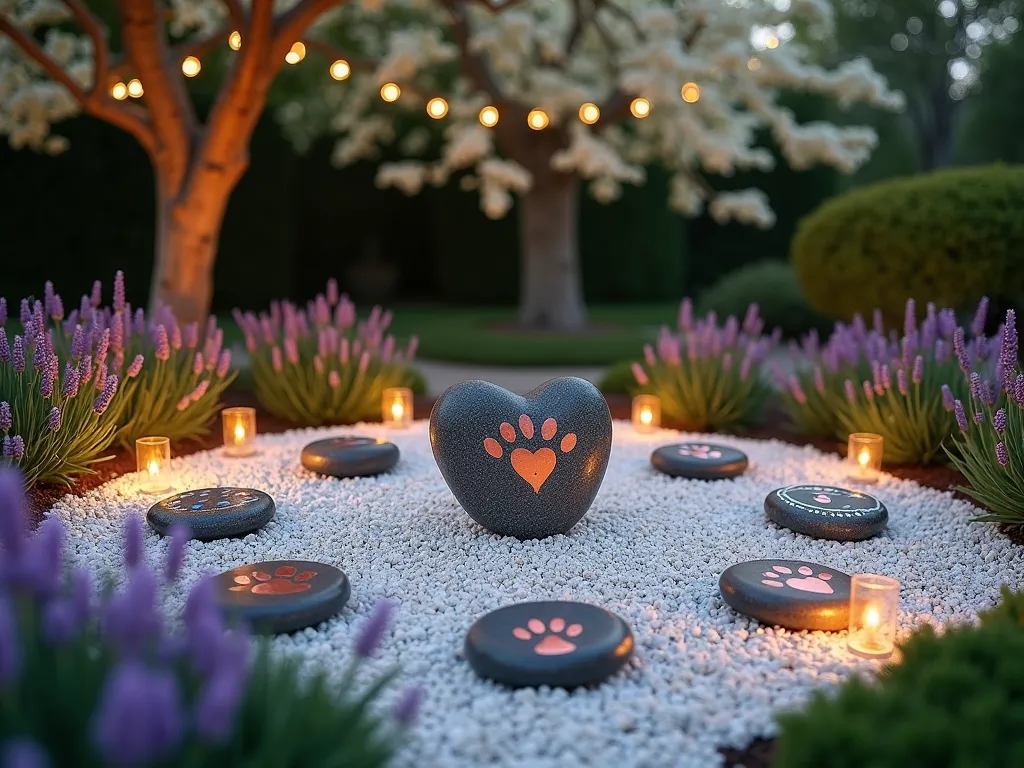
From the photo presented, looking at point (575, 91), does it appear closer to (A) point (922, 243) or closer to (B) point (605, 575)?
(A) point (922, 243)

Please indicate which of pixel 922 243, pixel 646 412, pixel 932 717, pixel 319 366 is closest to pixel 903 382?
pixel 646 412

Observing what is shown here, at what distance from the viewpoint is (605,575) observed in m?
3.03

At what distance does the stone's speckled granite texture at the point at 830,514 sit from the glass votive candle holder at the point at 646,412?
1571 millimetres

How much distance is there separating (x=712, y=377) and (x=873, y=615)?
114 inches

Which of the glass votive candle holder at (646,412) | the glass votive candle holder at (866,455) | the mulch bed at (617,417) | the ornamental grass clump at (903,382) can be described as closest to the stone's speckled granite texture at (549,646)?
the mulch bed at (617,417)

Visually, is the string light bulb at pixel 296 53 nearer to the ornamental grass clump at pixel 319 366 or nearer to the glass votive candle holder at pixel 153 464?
the ornamental grass clump at pixel 319 366

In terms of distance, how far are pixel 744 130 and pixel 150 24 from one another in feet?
20.3

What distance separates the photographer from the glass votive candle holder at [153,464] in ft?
12.5

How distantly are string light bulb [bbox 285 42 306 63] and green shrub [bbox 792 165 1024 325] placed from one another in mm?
4277

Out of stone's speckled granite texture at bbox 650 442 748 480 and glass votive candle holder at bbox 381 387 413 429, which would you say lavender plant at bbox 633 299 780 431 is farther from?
glass votive candle holder at bbox 381 387 413 429

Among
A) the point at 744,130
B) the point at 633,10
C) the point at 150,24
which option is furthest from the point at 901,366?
the point at 633,10

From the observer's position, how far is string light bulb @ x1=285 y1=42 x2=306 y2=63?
6.16 m

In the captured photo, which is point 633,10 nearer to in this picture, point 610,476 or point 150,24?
point 150,24

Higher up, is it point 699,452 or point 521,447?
point 521,447
